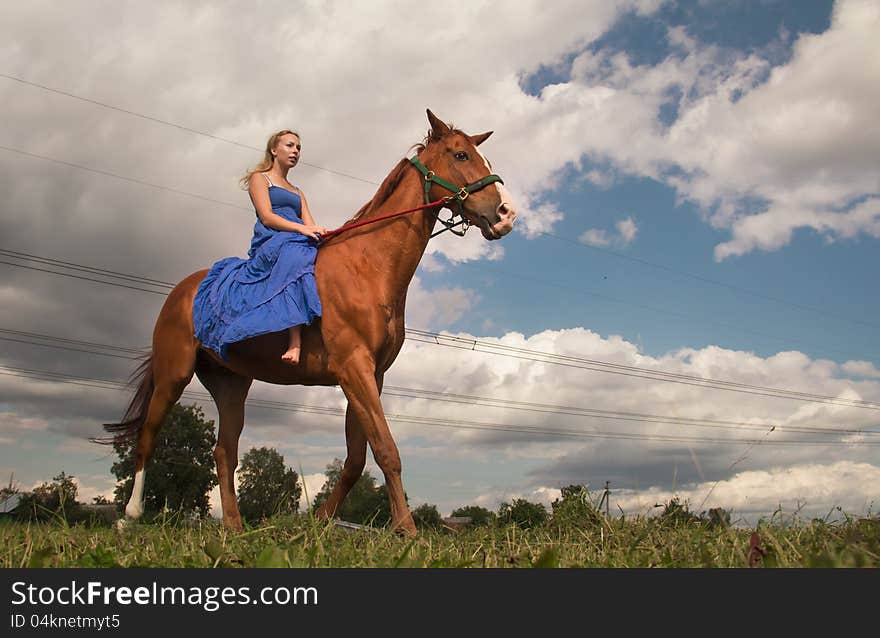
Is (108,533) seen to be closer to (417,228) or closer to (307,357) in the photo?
(307,357)

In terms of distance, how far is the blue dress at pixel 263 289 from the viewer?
20.4 feet

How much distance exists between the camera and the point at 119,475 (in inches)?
1393

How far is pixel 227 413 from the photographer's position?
7.66m

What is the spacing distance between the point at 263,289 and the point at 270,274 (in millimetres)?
165

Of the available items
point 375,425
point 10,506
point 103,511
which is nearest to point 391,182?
point 375,425

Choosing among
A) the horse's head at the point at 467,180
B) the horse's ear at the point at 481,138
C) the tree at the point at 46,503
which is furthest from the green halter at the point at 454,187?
the tree at the point at 46,503

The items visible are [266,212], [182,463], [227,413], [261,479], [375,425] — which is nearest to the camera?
[375,425]

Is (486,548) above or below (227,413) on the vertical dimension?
below

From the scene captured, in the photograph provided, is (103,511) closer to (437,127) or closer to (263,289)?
(263,289)

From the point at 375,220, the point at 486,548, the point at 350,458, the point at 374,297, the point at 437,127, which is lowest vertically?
the point at 486,548

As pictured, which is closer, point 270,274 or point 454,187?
point 454,187

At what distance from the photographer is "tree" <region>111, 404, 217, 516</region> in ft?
118

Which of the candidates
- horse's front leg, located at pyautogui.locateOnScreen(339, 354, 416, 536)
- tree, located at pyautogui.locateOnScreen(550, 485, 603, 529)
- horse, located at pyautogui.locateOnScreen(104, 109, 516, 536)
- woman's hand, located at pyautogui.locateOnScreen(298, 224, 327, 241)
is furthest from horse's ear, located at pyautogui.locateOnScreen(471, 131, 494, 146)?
tree, located at pyautogui.locateOnScreen(550, 485, 603, 529)

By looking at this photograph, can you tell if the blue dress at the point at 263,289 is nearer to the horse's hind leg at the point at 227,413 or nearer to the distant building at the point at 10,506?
the horse's hind leg at the point at 227,413
